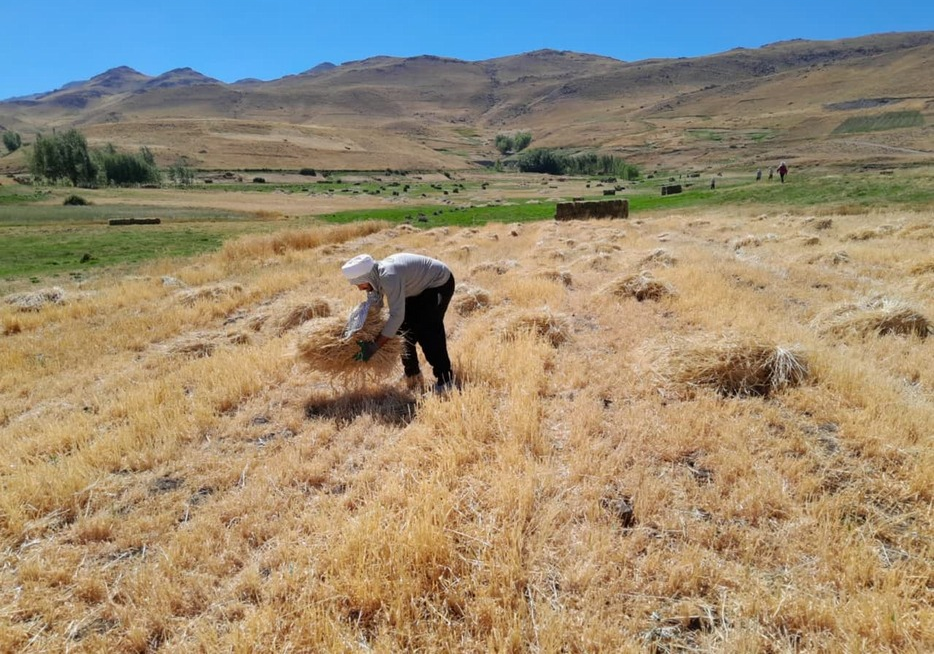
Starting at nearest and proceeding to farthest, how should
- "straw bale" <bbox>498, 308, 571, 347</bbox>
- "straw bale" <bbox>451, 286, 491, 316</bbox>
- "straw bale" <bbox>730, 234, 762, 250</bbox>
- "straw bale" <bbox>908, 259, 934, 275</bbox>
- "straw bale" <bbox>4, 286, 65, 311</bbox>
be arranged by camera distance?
"straw bale" <bbox>498, 308, 571, 347</bbox> → "straw bale" <bbox>451, 286, 491, 316</bbox> → "straw bale" <bbox>908, 259, 934, 275</bbox> → "straw bale" <bbox>4, 286, 65, 311</bbox> → "straw bale" <bbox>730, 234, 762, 250</bbox>

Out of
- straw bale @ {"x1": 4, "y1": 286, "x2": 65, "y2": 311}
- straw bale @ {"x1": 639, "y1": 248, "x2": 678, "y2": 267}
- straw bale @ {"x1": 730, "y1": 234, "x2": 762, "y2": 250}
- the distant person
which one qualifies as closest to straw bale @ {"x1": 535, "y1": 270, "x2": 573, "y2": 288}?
straw bale @ {"x1": 639, "y1": 248, "x2": 678, "y2": 267}

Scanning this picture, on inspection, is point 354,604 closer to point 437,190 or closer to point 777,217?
point 777,217

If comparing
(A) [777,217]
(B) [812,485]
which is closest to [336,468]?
(B) [812,485]

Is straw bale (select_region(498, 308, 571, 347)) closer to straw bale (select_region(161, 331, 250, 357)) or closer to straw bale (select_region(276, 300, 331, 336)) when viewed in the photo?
straw bale (select_region(276, 300, 331, 336))

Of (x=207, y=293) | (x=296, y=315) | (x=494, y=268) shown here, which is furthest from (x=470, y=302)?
(x=207, y=293)

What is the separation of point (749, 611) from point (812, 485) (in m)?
1.40

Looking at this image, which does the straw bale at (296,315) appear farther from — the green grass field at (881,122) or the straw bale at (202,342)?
the green grass field at (881,122)

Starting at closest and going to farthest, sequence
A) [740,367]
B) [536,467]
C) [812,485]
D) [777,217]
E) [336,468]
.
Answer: [812,485], [536,467], [336,468], [740,367], [777,217]

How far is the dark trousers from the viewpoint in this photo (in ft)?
18.6

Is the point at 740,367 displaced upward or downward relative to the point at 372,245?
downward

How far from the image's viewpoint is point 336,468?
14.3 ft

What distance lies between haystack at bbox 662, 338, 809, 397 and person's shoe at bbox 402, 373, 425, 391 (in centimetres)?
301

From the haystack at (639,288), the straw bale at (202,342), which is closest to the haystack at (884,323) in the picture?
the haystack at (639,288)

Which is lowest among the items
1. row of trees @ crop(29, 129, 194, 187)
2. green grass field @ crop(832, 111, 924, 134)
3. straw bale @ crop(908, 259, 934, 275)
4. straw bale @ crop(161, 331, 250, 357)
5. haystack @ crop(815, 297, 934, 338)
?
straw bale @ crop(161, 331, 250, 357)
